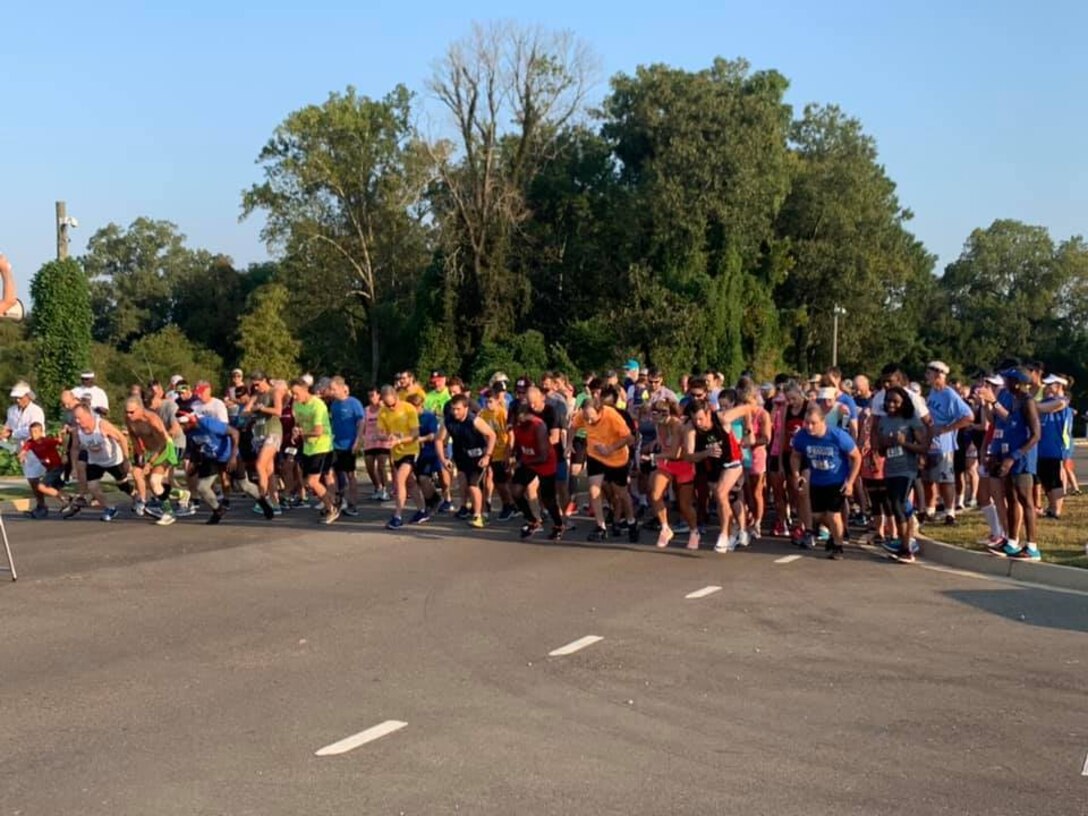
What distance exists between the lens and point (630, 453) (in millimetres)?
14117

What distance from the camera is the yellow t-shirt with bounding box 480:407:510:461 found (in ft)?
50.3

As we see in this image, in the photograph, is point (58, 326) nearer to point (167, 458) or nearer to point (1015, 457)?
point (167, 458)

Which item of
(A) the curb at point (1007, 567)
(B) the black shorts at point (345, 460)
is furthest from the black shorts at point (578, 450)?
(A) the curb at point (1007, 567)

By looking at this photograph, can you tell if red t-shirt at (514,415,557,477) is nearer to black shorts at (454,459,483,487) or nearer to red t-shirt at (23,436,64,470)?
black shorts at (454,459,483,487)

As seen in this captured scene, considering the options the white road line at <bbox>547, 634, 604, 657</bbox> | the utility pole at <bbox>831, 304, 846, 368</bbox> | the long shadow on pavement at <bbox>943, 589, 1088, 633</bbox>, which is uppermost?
the utility pole at <bbox>831, 304, 846, 368</bbox>

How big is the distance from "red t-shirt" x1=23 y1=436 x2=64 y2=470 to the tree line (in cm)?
2605

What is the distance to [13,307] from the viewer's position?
27.6ft

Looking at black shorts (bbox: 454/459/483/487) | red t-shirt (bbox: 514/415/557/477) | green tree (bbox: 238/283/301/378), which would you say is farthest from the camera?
green tree (bbox: 238/283/301/378)

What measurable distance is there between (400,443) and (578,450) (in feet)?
8.84

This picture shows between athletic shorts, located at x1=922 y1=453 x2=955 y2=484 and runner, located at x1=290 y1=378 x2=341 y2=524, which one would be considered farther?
runner, located at x1=290 y1=378 x2=341 y2=524

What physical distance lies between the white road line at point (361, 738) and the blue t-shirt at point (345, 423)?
9471 mm

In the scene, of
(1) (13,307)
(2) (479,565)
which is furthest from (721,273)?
(1) (13,307)

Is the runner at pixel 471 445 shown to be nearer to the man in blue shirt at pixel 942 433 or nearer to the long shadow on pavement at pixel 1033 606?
the man in blue shirt at pixel 942 433

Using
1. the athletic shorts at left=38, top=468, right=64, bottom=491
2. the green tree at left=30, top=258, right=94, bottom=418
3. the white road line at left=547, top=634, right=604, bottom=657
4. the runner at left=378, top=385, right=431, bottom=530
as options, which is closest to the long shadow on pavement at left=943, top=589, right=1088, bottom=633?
the white road line at left=547, top=634, right=604, bottom=657
